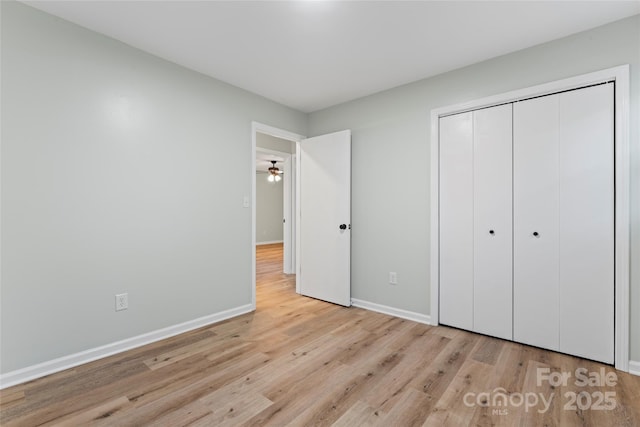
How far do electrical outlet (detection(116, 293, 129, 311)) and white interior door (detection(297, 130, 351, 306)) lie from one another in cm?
204

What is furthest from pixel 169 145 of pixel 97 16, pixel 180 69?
pixel 97 16

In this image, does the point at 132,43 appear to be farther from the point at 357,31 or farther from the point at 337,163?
the point at 337,163

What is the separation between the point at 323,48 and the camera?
2.40 m

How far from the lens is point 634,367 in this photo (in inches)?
77.7

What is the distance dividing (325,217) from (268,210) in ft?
20.1

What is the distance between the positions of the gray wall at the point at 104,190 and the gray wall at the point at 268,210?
6.20 meters

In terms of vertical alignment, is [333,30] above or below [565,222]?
above

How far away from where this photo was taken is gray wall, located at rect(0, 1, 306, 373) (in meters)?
1.88

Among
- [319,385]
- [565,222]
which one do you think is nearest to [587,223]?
[565,222]

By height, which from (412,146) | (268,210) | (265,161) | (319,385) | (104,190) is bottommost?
(319,385)

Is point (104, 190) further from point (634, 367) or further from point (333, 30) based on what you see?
point (634, 367)

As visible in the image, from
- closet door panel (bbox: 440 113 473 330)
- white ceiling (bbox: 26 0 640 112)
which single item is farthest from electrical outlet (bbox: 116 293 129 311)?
closet door panel (bbox: 440 113 473 330)

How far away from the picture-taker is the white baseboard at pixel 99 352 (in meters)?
1.87

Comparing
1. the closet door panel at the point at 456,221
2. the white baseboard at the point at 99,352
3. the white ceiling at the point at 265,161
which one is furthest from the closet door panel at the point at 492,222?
the white ceiling at the point at 265,161
